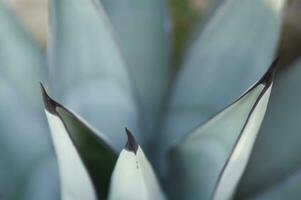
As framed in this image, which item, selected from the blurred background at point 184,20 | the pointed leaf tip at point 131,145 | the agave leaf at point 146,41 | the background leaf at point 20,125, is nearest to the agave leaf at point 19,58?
the background leaf at point 20,125

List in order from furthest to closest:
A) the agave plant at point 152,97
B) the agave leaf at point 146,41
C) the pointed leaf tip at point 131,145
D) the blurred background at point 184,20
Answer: the blurred background at point 184,20, the agave leaf at point 146,41, the agave plant at point 152,97, the pointed leaf tip at point 131,145

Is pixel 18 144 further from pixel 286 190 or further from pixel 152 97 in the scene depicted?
pixel 286 190

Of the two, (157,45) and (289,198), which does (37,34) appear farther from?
(289,198)

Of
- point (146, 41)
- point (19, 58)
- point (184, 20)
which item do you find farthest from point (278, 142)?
point (184, 20)

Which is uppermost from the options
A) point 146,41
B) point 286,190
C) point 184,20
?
point 184,20

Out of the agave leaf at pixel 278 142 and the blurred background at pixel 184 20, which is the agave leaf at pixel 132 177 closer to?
the agave leaf at pixel 278 142

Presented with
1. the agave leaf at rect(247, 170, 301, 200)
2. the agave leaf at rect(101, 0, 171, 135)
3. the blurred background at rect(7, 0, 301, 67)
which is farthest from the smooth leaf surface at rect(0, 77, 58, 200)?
the blurred background at rect(7, 0, 301, 67)

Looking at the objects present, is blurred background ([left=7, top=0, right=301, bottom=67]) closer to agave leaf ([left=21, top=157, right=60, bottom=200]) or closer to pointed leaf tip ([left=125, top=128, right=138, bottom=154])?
agave leaf ([left=21, top=157, right=60, bottom=200])
